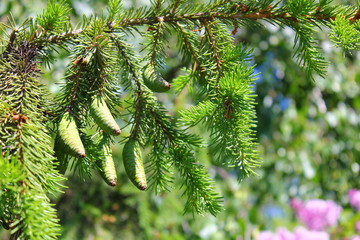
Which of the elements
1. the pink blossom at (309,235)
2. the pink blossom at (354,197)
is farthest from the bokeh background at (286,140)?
the pink blossom at (309,235)

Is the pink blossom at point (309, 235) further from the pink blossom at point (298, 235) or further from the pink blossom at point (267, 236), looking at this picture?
the pink blossom at point (267, 236)

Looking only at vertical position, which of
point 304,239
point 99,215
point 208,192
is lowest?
point 304,239

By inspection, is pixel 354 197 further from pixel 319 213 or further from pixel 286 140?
pixel 286 140

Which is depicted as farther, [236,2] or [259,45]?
[259,45]

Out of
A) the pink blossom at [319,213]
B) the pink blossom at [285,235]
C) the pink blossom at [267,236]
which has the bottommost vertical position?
the pink blossom at [319,213]

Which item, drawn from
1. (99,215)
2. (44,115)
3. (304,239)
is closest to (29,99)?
(44,115)

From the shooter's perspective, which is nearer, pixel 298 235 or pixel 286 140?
pixel 298 235

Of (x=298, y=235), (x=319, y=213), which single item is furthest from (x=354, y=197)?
(x=298, y=235)

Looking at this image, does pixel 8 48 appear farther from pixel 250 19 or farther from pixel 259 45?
pixel 259 45
